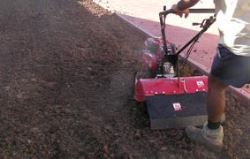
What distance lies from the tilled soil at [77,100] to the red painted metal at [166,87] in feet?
0.86

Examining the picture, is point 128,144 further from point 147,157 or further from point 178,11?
point 178,11

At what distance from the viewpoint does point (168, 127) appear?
347 cm

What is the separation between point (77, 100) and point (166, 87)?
2.86 ft

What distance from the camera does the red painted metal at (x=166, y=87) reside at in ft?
11.7

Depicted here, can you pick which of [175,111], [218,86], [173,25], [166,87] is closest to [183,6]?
[218,86]

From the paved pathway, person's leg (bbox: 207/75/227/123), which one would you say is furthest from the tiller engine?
the paved pathway

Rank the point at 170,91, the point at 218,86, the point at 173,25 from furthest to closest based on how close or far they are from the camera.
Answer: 1. the point at 173,25
2. the point at 170,91
3. the point at 218,86

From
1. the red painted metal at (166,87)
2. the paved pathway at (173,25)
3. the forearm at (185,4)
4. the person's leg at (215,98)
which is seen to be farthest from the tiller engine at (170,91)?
the paved pathway at (173,25)

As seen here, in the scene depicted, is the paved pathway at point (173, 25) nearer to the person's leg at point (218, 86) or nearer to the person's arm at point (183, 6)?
the person's leg at point (218, 86)

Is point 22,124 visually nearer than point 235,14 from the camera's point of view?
No

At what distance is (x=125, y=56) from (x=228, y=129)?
1.72 metres

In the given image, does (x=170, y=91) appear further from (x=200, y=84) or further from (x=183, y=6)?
(x=183, y=6)

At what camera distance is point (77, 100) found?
3900 millimetres

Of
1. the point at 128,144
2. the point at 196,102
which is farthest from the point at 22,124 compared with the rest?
the point at 196,102
